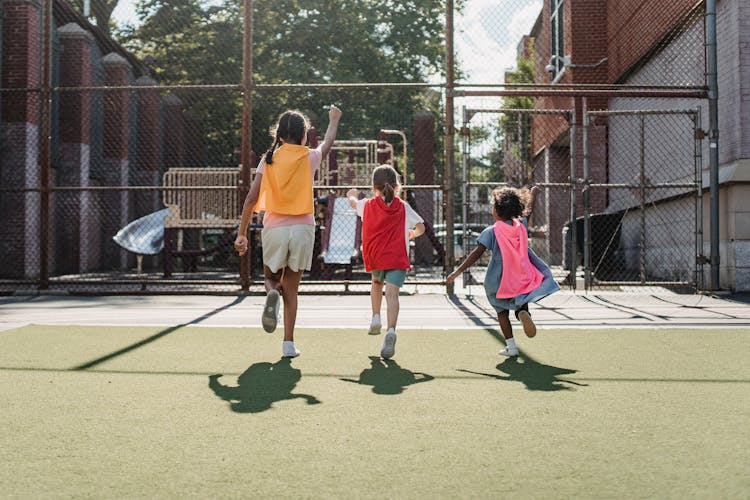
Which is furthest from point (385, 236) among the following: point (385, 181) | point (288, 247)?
point (288, 247)

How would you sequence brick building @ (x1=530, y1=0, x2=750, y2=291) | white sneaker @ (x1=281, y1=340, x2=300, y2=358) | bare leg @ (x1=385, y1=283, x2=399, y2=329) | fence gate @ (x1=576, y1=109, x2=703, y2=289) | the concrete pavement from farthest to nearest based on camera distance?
1. fence gate @ (x1=576, y1=109, x2=703, y2=289)
2. brick building @ (x1=530, y1=0, x2=750, y2=291)
3. the concrete pavement
4. bare leg @ (x1=385, y1=283, x2=399, y2=329)
5. white sneaker @ (x1=281, y1=340, x2=300, y2=358)

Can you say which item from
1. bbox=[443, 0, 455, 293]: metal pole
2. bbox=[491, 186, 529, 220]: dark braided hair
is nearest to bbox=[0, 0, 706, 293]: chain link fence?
bbox=[443, 0, 455, 293]: metal pole

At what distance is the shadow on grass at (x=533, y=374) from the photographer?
4461 mm

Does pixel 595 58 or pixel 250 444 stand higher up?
pixel 595 58

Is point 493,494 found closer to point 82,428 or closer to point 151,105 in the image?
point 82,428

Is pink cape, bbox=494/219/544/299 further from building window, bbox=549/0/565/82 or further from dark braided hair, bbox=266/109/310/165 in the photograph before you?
building window, bbox=549/0/565/82

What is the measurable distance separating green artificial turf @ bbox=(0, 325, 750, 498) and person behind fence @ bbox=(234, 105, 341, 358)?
50 centimetres

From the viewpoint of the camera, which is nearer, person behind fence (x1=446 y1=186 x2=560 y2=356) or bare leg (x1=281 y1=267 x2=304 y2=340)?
bare leg (x1=281 y1=267 x2=304 y2=340)

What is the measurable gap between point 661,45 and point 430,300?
7480mm

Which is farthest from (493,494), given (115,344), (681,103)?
(681,103)

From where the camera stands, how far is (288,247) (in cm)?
563

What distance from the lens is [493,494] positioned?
2.51 metres

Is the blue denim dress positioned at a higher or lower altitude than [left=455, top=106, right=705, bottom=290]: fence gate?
lower

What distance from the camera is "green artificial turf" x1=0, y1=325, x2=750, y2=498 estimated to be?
8.68ft
